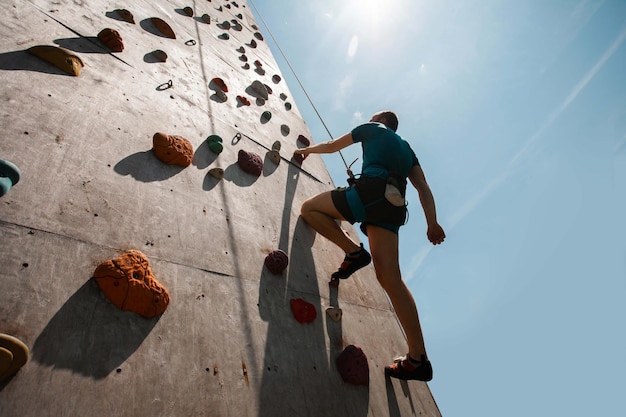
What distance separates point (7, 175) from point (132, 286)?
419 millimetres

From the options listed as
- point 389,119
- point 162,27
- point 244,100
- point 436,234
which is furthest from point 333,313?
point 162,27

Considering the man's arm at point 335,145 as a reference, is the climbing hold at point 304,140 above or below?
below

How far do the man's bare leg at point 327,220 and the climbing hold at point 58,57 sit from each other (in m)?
1.21

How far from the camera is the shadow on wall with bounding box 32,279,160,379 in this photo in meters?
0.71

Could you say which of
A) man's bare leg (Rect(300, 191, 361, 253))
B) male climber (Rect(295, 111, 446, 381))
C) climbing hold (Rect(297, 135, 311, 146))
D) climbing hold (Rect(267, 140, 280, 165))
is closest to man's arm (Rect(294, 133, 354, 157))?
male climber (Rect(295, 111, 446, 381))

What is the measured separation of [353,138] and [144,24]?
1.70 metres

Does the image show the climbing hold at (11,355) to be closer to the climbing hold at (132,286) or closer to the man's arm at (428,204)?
the climbing hold at (132,286)

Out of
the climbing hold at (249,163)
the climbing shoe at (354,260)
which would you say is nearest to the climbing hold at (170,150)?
the climbing hold at (249,163)

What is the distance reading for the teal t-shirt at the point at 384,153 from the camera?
5.27 ft

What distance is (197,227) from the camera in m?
1.23

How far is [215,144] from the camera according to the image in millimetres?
1635

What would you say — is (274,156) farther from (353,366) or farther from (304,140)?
(353,366)

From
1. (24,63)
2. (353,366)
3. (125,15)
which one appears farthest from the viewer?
(125,15)

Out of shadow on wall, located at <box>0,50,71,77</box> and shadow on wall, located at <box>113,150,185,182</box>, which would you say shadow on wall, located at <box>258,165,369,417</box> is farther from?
shadow on wall, located at <box>0,50,71,77</box>
